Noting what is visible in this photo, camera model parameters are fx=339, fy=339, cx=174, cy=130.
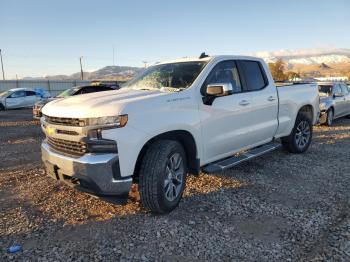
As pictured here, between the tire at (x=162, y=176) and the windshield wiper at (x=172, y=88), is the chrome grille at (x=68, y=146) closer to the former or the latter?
the tire at (x=162, y=176)

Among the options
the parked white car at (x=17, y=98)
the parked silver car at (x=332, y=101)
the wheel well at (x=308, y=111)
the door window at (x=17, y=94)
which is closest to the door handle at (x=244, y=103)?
the wheel well at (x=308, y=111)

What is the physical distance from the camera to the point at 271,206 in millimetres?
4484

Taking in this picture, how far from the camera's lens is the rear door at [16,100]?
853 inches

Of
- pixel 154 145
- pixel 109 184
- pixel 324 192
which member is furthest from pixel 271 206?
pixel 109 184

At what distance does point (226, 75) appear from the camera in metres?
5.17

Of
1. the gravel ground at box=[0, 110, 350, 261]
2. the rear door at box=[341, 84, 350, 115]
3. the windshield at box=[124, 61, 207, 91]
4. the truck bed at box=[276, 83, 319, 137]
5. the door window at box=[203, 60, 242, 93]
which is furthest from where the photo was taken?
the rear door at box=[341, 84, 350, 115]

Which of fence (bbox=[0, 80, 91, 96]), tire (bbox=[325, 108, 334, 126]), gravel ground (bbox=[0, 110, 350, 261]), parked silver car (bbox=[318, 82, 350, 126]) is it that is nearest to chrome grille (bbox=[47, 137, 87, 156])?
gravel ground (bbox=[0, 110, 350, 261])

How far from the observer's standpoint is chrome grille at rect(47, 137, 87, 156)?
3705mm

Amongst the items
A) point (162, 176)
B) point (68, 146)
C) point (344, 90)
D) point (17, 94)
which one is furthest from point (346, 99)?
point (17, 94)

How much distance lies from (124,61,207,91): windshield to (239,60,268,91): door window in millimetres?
980

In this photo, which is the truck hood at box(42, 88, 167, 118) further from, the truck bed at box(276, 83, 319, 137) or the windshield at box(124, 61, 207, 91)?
the truck bed at box(276, 83, 319, 137)

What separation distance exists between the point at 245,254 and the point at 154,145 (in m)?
1.56

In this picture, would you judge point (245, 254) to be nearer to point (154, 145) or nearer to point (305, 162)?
point (154, 145)

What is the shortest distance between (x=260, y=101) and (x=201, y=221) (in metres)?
2.49
